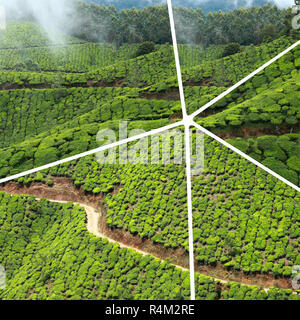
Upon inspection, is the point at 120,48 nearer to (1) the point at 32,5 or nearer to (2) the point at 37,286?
(1) the point at 32,5

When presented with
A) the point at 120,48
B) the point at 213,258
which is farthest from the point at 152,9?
the point at 213,258

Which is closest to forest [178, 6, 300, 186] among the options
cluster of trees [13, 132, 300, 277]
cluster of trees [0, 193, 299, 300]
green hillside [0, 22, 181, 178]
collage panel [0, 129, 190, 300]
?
cluster of trees [13, 132, 300, 277]

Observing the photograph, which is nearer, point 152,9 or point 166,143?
point 166,143

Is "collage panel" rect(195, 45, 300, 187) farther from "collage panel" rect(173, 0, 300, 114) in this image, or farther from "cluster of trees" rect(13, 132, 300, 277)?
"collage panel" rect(173, 0, 300, 114)

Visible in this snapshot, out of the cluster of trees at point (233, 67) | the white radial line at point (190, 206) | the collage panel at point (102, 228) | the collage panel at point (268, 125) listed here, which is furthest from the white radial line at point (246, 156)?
the cluster of trees at point (233, 67)

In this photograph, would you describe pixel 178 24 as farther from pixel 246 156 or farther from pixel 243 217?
pixel 243 217

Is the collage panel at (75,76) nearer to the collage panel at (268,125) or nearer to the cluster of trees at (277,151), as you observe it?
the collage panel at (268,125)
